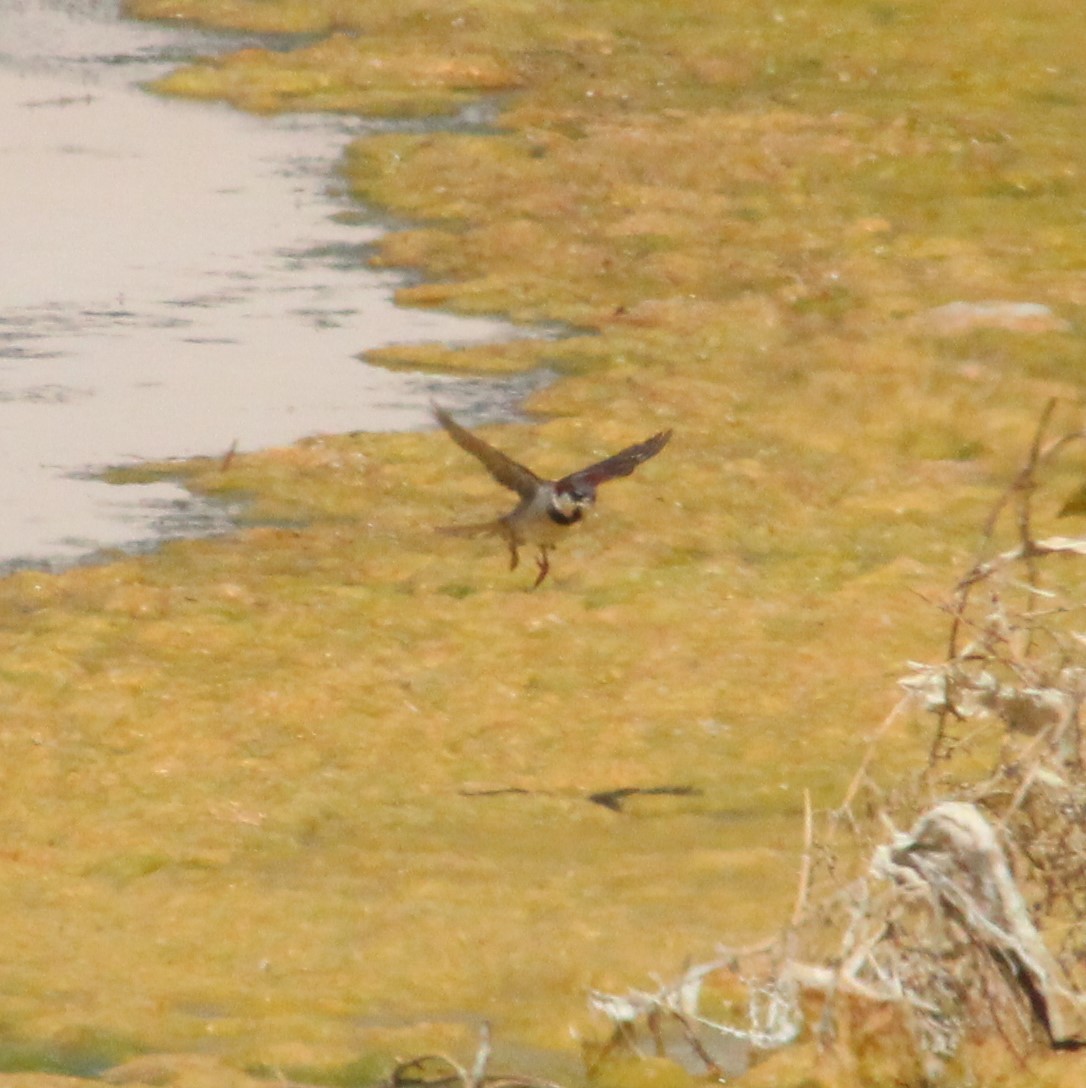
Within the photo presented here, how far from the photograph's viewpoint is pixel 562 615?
254 inches

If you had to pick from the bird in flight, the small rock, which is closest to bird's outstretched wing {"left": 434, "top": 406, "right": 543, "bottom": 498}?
the bird in flight

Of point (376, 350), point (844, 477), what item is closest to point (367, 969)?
point (844, 477)

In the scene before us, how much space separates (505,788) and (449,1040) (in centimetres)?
129

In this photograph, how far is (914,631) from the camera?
6.32 meters

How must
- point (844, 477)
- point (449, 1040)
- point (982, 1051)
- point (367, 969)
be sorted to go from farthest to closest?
point (844, 477) < point (367, 969) < point (449, 1040) < point (982, 1051)

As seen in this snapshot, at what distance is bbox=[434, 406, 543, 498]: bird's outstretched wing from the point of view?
→ 4352 millimetres

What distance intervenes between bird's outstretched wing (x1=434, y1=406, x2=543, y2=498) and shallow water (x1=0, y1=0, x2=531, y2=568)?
7.16ft

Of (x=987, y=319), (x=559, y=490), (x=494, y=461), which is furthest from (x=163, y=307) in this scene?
(x=494, y=461)

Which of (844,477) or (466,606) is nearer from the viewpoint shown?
(466,606)

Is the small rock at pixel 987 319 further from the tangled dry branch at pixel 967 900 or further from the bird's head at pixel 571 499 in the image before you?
the tangled dry branch at pixel 967 900

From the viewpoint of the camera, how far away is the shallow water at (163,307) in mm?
7512

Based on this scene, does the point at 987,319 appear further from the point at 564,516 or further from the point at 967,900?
the point at 967,900

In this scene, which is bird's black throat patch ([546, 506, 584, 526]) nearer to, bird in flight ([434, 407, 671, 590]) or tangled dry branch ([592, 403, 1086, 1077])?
bird in flight ([434, 407, 671, 590])

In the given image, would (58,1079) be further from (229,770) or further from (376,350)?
(376,350)
